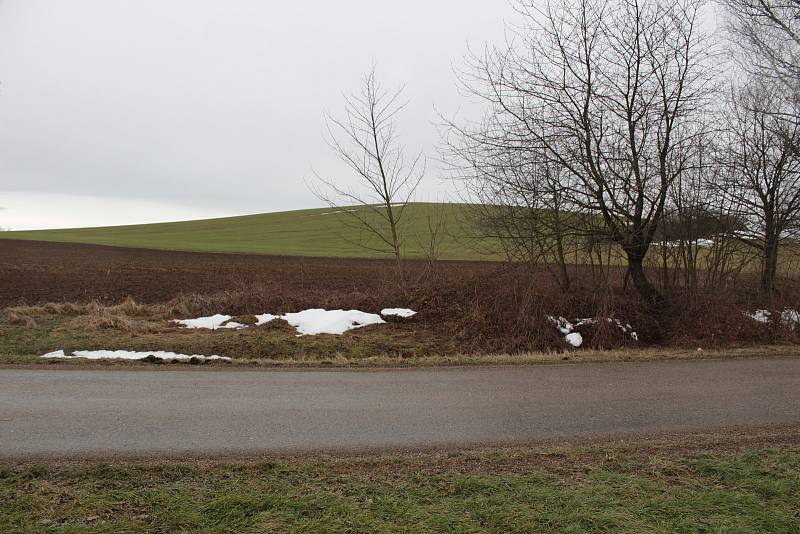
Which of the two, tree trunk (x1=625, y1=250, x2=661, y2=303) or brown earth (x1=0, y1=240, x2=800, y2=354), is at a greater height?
tree trunk (x1=625, y1=250, x2=661, y2=303)

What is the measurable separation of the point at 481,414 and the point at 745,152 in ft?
40.9

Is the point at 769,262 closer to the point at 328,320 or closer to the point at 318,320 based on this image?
the point at 328,320

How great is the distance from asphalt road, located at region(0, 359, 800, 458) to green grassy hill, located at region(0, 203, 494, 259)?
28564mm

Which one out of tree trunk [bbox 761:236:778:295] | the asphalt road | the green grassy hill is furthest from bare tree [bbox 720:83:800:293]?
the green grassy hill

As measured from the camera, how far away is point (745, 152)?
15.2 metres

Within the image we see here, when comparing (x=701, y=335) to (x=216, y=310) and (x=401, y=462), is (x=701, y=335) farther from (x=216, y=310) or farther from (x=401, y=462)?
(x=216, y=310)

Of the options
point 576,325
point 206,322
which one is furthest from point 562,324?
point 206,322

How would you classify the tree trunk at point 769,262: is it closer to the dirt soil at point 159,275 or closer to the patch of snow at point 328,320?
the dirt soil at point 159,275

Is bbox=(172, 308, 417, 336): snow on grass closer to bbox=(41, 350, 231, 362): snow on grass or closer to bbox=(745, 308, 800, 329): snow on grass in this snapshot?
bbox=(41, 350, 231, 362): snow on grass

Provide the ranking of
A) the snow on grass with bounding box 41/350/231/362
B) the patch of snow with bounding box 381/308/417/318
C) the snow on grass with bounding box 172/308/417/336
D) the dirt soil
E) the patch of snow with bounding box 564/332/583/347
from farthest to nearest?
the dirt soil → the patch of snow with bounding box 381/308/417/318 → the snow on grass with bounding box 172/308/417/336 → the patch of snow with bounding box 564/332/583/347 → the snow on grass with bounding box 41/350/231/362

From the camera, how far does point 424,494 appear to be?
4410mm

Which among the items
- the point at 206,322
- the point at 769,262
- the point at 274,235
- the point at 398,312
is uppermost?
the point at 274,235

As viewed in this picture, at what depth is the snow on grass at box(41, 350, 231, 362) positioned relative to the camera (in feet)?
32.1

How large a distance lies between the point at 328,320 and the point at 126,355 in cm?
486
